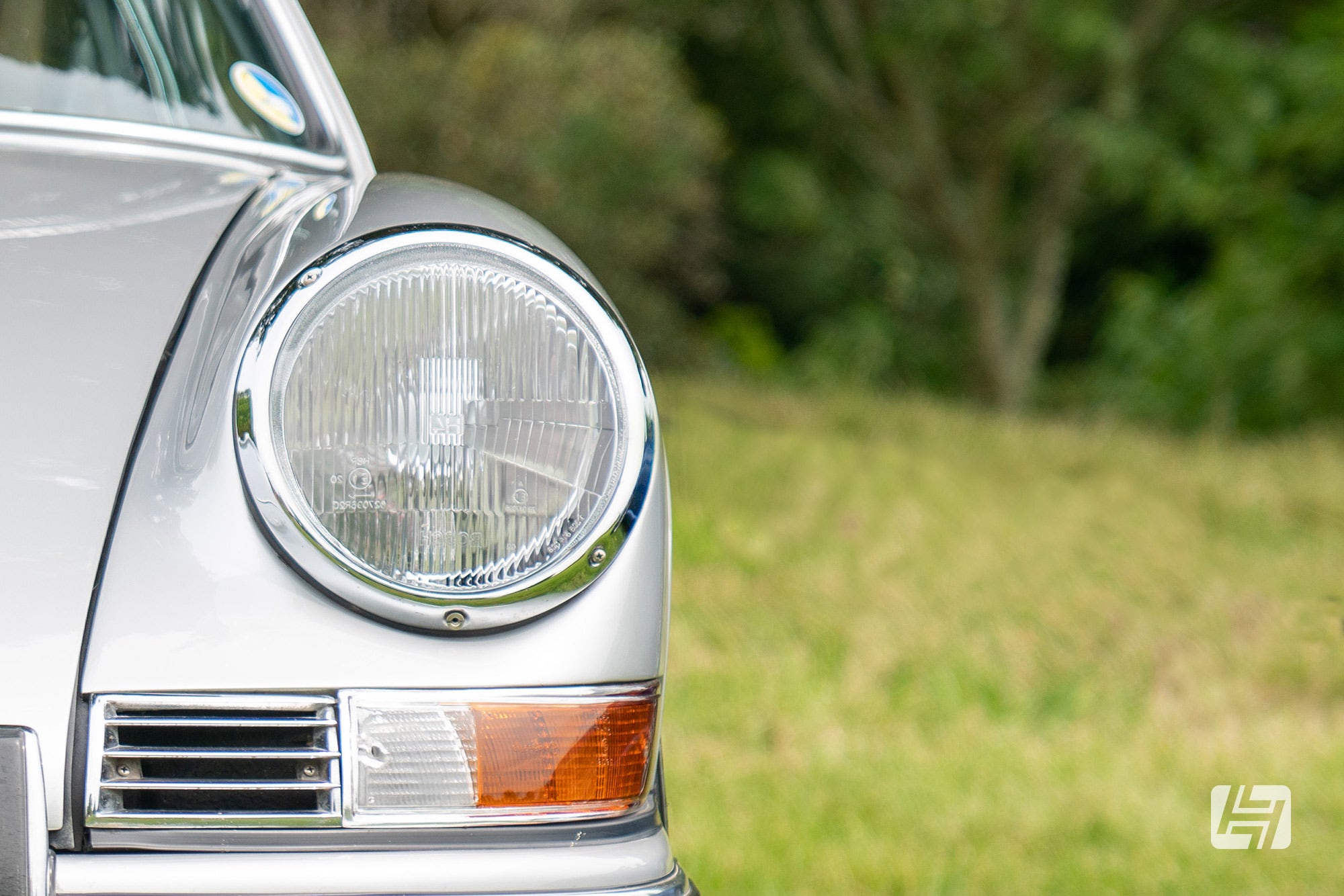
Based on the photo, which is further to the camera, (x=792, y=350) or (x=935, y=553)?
(x=792, y=350)

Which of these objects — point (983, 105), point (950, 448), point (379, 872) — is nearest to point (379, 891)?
point (379, 872)

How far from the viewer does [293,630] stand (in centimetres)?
91

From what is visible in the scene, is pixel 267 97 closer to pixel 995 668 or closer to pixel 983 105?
pixel 995 668

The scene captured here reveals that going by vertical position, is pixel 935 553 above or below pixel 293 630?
below

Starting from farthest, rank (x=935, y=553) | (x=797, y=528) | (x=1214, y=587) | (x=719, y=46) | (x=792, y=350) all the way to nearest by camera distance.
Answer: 1. (x=792, y=350)
2. (x=719, y=46)
3. (x=797, y=528)
4. (x=935, y=553)
5. (x=1214, y=587)

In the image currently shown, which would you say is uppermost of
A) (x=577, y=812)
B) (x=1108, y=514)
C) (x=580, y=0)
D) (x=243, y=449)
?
(x=580, y=0)

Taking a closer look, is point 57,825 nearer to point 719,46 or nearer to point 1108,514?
point 1108,514

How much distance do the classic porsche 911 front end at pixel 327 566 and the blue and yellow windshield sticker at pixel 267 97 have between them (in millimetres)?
429

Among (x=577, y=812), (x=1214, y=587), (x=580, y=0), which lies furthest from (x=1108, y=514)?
(x=580, y=0)

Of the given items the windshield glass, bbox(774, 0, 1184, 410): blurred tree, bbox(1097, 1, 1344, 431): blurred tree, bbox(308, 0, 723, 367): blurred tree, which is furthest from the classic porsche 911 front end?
bbox(308, 0, 723, 367): blurred tree

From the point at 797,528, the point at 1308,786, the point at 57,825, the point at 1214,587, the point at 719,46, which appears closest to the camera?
the point at 57,825

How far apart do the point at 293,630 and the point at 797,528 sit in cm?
308

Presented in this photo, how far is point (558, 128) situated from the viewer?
872 centimetres

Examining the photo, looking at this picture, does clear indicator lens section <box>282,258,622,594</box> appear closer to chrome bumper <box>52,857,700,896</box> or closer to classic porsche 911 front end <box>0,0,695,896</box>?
classic porsche 911 front end <box>0,0,695,896</box>
